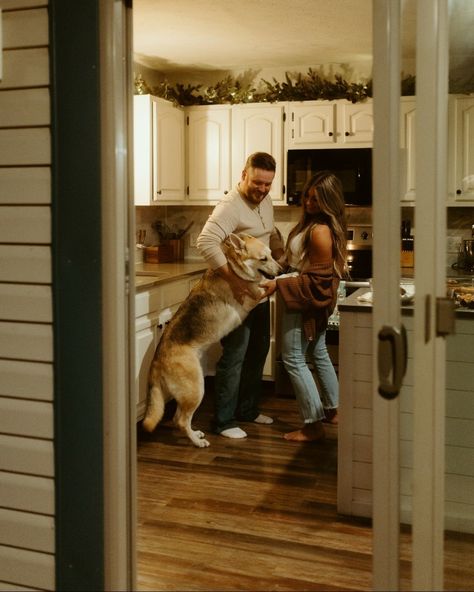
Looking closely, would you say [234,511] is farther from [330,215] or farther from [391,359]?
[391,359]

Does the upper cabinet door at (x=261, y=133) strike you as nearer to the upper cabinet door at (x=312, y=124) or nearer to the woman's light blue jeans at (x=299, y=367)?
the upper cabinet door at (x=312, y=124)

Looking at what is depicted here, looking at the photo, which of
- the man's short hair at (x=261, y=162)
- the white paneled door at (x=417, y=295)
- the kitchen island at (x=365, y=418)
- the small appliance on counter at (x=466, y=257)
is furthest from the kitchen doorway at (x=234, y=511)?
the small appliance on counter at (x=466, y=257)

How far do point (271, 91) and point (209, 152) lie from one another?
0.66 m

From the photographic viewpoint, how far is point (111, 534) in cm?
215

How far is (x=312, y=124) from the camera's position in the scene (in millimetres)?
5480

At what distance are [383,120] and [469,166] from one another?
3.36 metres

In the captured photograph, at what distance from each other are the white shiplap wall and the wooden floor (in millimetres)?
584

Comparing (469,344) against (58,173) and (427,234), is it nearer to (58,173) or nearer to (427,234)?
(427,234)

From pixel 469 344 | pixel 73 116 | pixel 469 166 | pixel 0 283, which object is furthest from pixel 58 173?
pixel 469 166

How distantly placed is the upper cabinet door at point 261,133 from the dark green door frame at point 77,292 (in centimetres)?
362

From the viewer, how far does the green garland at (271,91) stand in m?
5.38

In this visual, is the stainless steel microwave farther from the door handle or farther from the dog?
the door handle

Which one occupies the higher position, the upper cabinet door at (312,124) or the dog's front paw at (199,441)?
the upper cabinet door at (312,124)

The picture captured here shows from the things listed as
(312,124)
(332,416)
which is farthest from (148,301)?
(312,124)
